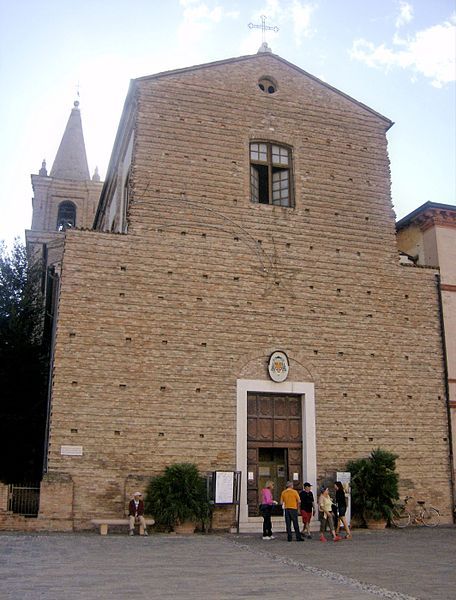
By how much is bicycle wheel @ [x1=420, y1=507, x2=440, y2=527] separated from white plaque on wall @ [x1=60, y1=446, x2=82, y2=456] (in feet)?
29.5

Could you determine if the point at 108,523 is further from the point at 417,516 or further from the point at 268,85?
the point at 268,85

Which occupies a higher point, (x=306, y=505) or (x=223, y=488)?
(x=223, y=488)

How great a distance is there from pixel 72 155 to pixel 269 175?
23054 millimetres

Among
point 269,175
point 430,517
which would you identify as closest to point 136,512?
point 430,517

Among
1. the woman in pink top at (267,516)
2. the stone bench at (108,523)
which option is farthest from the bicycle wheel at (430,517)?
the stone bench at (108,523)

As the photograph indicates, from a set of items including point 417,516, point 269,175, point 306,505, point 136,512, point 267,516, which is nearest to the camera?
point 267,516

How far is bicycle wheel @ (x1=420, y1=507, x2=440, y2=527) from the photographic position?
17.7 meters

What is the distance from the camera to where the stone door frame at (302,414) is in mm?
16781

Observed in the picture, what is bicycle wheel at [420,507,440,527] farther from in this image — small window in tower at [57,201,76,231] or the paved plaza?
small window in tower at [57,201,76,231]

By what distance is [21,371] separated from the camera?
20156 mm

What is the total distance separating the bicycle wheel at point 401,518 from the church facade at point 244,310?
0.80 metres

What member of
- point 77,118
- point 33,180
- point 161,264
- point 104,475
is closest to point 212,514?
point 104,475

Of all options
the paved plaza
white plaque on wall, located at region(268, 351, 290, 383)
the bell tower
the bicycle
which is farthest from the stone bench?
the bell tower

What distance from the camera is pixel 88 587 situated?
798 cm
